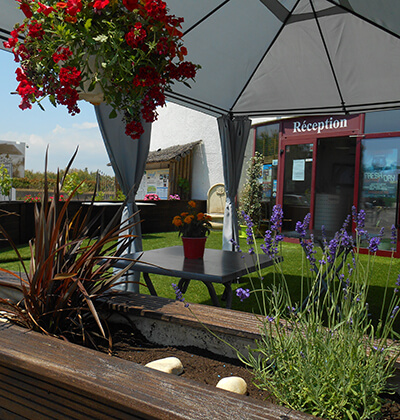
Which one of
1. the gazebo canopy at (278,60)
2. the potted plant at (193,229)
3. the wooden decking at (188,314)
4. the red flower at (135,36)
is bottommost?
the wooden decking at (188,314)

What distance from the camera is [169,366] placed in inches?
52.6

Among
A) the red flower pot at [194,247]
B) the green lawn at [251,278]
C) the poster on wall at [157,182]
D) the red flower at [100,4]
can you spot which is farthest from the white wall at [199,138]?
the red flower at [100,4]

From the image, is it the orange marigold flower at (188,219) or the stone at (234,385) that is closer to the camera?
the stone at (234,385)

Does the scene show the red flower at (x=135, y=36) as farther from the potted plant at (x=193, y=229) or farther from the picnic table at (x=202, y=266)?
the potted plant at (x=193, y=229)

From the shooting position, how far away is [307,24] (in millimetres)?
3715

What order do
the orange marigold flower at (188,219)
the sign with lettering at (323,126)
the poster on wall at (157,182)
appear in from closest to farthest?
the orange marigold flower at (188,219) < the sign with lettering at (323,126) < the poster on wall at (157,182)

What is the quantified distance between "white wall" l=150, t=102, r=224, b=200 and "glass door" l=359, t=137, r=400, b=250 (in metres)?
5.16

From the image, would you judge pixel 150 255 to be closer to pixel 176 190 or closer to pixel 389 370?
pixel 389 370

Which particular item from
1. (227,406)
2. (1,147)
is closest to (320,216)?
(227,406)

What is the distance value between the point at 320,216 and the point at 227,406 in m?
8.53

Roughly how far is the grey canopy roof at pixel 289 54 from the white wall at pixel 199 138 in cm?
756

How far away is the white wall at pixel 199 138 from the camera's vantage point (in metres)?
12.8

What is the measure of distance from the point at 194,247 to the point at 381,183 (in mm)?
5854

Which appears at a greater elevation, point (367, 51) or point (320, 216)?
point (367, 51)
